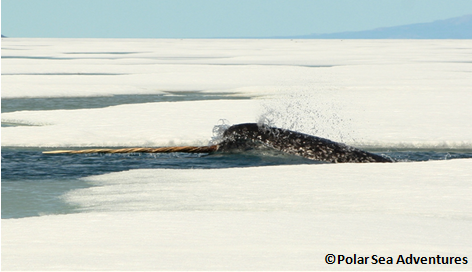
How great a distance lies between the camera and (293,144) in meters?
8.66

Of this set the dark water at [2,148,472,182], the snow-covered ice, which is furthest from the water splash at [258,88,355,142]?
the dark water at [2,148,472,182]

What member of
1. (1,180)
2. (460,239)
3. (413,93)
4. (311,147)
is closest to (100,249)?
(460,239)

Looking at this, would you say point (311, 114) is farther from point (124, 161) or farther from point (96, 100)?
→ point (124, 161)

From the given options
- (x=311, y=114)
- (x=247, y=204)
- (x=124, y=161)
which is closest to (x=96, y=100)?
(x=311, y=114)

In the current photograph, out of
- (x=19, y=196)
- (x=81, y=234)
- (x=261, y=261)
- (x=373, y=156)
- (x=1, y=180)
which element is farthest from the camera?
(x=373, y=156)

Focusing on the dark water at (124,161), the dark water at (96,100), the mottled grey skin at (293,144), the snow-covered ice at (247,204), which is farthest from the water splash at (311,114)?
the dark water at (96,100)

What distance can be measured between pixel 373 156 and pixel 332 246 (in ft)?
13.1

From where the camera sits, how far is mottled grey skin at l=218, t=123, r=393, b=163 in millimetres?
8336

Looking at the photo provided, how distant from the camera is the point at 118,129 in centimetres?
1066

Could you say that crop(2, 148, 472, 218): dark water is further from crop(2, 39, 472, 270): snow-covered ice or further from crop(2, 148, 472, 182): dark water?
crop(2, 39, 472, 270): snow-covered ice

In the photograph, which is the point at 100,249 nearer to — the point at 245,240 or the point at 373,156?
the point at 245,240

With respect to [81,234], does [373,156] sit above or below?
above

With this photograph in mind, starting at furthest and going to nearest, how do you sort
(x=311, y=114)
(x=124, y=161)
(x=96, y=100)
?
1. (x=96, y=100)
2. (x=311, y=114)
3. (x=124, y=161)

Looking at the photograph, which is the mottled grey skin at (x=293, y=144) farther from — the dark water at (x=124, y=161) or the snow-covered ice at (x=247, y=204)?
the snow-covered ice at (x=247, y=204)
